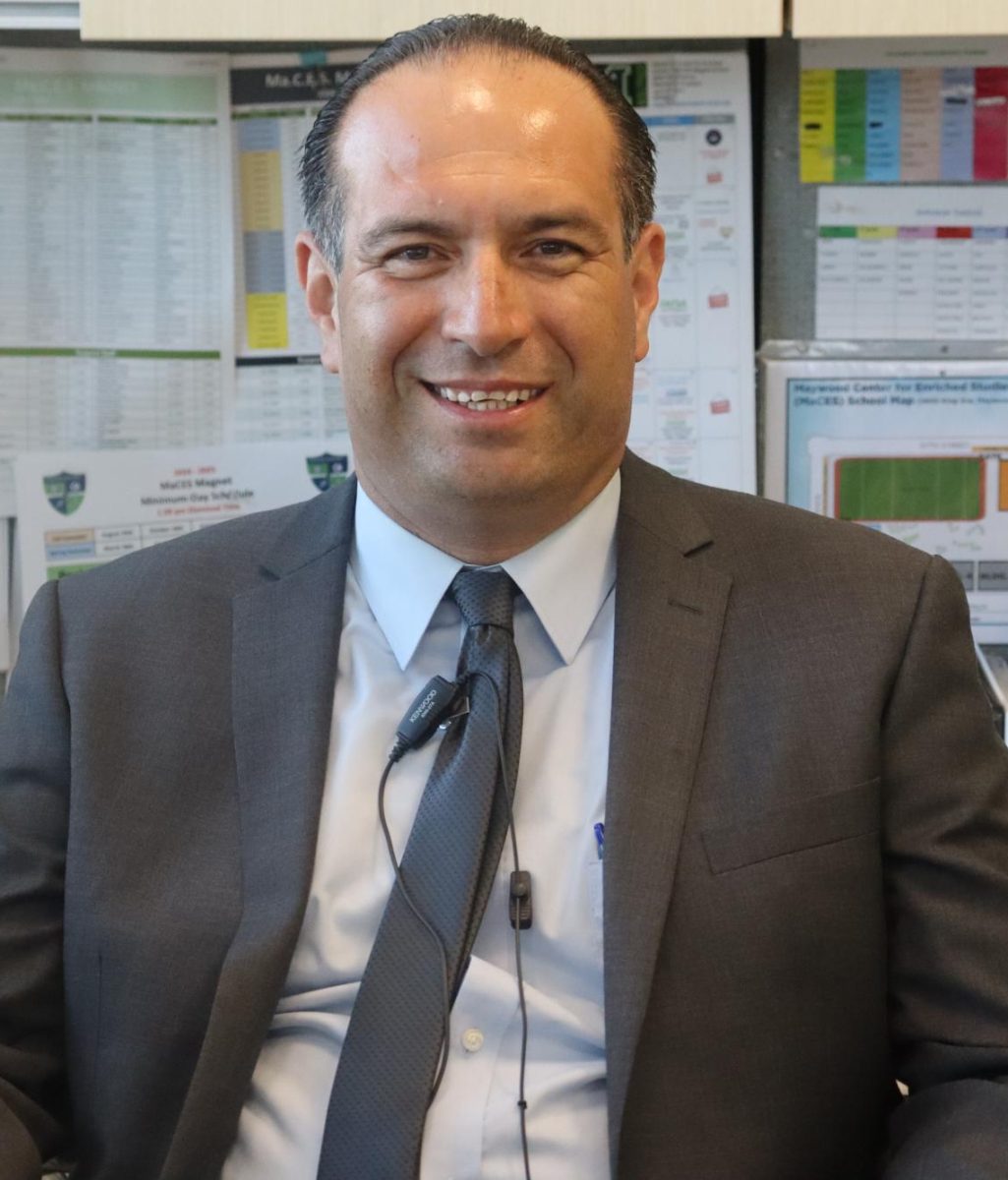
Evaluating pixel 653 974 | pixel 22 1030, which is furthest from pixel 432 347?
pixel 22 1030

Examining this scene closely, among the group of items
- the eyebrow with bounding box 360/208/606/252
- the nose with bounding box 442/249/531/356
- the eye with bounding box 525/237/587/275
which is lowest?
the nose with bounding box 442/249/531/356

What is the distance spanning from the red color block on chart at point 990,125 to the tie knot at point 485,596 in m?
0.83

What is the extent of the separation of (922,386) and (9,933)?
1134 millimetres

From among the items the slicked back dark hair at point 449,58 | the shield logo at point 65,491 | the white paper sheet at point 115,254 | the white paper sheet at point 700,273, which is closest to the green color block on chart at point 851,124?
the white paper sheet at point 700,273

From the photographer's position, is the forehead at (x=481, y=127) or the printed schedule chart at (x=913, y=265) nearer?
the forehead at (x=481, y=127)

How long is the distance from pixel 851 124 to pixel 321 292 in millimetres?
708

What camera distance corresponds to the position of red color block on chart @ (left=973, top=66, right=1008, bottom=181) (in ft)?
5.22

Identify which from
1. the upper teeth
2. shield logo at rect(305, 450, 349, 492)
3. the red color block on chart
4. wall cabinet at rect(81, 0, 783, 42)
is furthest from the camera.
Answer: shield logo at rect(305, 450, 349, 492)

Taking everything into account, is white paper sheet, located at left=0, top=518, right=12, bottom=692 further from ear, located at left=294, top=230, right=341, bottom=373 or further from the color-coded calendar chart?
the color-coded calendar chart

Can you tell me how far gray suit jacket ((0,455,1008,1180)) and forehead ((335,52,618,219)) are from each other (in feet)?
1.03

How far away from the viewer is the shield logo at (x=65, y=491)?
65.4 inches

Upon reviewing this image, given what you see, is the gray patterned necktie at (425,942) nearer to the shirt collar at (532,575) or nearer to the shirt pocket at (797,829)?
the shirt collar at (532,575)

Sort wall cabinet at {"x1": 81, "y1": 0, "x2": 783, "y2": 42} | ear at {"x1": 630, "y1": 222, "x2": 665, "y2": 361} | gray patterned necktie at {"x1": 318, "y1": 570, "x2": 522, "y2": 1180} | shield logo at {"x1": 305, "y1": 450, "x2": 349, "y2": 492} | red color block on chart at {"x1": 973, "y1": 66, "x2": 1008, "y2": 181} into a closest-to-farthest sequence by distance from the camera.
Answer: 1. gray patterned necktie at {"x1": 318, "y1": 570, "x2": 522, "y2": 1180}
2. ear at {"x1": 630, "y1": 222, "x2": 665, "y2": 361}
3. wall cabinet at {"x1": 81, "y1": 0, "x2": 783, "y2": 42}
4. red color block on chart at {"x1": 973, "y1": 66, "x2": 1008, "y2": 181}
5. shield logo at {"x1": 305, "y1": 450, "x2": 349, "y2": 492}

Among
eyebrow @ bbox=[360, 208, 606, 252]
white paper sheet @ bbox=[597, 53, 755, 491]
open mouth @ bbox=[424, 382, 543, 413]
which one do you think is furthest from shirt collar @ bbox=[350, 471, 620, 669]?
white paper sheet @ bbox=[597, 53, 755, 491]
